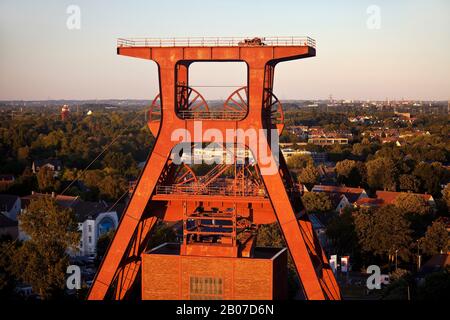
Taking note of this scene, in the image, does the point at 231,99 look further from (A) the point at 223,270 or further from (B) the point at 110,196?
(B) the point at 110,196

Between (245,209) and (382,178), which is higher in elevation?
(245,209)

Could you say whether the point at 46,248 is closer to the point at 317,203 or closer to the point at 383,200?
the point at 317,203

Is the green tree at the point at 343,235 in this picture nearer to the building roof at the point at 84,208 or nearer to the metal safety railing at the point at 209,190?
the building roof at the point at 84,208

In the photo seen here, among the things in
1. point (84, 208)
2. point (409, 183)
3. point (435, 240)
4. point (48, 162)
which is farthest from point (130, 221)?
point (48, 162)
